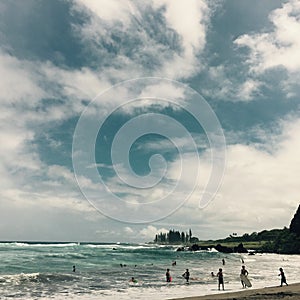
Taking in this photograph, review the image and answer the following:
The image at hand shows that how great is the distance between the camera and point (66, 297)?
2703cm

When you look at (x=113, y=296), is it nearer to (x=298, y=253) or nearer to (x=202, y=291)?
(x=202, y=291)

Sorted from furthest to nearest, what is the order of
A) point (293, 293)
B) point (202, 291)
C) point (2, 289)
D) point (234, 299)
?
point (2, 289) < point (202, 291) < point (293, 293) < point (234, 299)

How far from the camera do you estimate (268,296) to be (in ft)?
77.1

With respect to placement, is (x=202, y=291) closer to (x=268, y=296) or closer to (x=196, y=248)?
(x=268, y=296)

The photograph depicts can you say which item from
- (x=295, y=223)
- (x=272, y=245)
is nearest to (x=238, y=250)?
(x=272, y=245)

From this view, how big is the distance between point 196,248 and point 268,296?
16379 cm

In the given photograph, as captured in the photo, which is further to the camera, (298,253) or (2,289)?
(298,253)

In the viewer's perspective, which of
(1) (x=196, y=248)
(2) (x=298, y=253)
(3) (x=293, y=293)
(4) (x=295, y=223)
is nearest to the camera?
(3) (x=293, y=293)

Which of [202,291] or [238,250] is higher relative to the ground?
[238,250]

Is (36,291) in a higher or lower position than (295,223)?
lower

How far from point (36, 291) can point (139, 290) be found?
8.58m

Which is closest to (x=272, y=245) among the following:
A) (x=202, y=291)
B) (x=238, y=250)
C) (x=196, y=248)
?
(x=238, y=250)

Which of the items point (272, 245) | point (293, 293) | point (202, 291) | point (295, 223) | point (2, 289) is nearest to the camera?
point (293, 293)

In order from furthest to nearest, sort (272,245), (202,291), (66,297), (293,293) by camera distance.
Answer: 1. (272,245)
2. (202,291)
3. (66,297)
4. (293,293)
